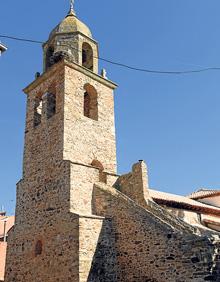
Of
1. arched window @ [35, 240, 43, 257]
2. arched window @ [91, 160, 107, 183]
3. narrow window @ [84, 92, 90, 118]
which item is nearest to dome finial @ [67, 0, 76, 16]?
narrow window @ [84, 92, 90, 118]

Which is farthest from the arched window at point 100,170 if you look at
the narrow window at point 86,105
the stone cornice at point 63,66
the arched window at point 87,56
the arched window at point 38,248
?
the arched window at point 87,56

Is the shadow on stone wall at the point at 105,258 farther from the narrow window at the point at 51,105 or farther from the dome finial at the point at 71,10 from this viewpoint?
the dome finial at the point at 71,10

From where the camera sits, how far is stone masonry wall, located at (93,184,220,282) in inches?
375

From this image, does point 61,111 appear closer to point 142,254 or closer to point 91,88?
point 91,88

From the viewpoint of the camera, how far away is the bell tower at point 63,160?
11805 millimetres

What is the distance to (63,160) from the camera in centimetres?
1307

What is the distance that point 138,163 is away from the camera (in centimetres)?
1366

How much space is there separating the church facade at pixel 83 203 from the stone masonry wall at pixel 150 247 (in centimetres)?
3

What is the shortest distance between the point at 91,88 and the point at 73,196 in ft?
18.0

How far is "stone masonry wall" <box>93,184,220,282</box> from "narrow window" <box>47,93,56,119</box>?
402 centimetres

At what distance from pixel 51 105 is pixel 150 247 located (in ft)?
24.6

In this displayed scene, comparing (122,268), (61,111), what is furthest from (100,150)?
(122,268)

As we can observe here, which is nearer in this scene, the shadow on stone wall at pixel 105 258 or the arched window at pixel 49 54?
the shadow on stone wall at pixel 105 258

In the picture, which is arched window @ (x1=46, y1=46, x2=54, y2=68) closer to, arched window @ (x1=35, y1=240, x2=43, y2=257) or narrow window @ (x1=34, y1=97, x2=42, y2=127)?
narrow window @ (x1=34, y1=97, x2=42, y2=127)
